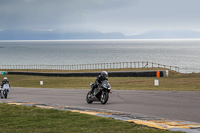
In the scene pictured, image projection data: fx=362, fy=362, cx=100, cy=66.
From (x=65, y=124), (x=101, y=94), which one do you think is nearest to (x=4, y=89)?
(x=101, y=94)

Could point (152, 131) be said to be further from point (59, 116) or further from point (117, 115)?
point (59, 116)

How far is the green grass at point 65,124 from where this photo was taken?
8.96 m

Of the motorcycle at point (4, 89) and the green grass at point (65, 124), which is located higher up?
the motorcycle at point (4, 89)

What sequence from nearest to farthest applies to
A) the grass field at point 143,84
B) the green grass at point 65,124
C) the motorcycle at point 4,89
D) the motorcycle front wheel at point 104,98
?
the green grass at point 65,124
the motorcycle front wheel at point 104,98
the motorcycle at point 4,89
the grass field at point 143,84

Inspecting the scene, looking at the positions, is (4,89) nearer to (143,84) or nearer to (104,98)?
(104,98)

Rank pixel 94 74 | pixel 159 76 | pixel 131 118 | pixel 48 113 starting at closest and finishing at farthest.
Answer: pixel 131 118, pixel 48 113, pixel 159 76, pixel 94 74

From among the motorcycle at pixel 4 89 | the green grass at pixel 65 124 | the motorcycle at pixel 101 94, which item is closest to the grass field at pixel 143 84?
the motorcycle at pixel 4 89

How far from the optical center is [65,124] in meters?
10.1

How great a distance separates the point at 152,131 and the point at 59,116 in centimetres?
425

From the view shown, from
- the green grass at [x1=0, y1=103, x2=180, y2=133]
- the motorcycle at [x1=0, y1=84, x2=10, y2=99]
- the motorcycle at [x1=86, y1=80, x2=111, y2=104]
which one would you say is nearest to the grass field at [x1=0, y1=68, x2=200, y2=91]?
the motorcycle at [x1=0, y1=84, x2=10, y2=99]

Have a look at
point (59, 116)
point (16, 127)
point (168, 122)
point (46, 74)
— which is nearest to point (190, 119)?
point (168, 122)

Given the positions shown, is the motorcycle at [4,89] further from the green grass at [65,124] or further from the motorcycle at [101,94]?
the green grass at [65,124]

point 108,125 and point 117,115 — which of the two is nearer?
point 108,125

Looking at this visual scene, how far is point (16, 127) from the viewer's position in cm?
976
